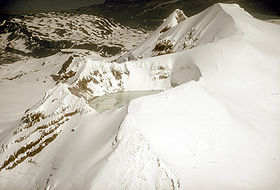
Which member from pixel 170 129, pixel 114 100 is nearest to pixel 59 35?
pixel 114 100

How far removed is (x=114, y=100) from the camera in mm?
29406

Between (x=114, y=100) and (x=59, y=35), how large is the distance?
102 m

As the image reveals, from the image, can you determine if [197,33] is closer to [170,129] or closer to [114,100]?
[114,100]

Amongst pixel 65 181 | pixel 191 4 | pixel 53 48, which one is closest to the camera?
pixel 65 181

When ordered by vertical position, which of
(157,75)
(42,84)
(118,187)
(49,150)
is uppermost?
(118,187)

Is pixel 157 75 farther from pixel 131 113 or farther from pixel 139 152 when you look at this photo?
pixel 139 152

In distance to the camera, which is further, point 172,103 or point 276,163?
A: point 172,103

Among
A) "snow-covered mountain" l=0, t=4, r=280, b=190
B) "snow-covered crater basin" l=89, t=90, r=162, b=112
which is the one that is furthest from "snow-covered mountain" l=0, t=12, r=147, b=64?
"snow-covered mountain" l=0, t=4, r=280, b=190

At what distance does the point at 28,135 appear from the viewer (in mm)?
21500

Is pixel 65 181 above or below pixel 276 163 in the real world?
→ above

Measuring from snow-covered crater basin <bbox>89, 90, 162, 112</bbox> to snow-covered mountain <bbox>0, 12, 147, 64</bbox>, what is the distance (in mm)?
59887

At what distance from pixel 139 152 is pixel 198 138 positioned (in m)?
4.73

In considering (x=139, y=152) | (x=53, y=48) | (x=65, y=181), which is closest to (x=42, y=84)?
(x=65, y=181)

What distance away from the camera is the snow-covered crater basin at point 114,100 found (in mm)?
27150
